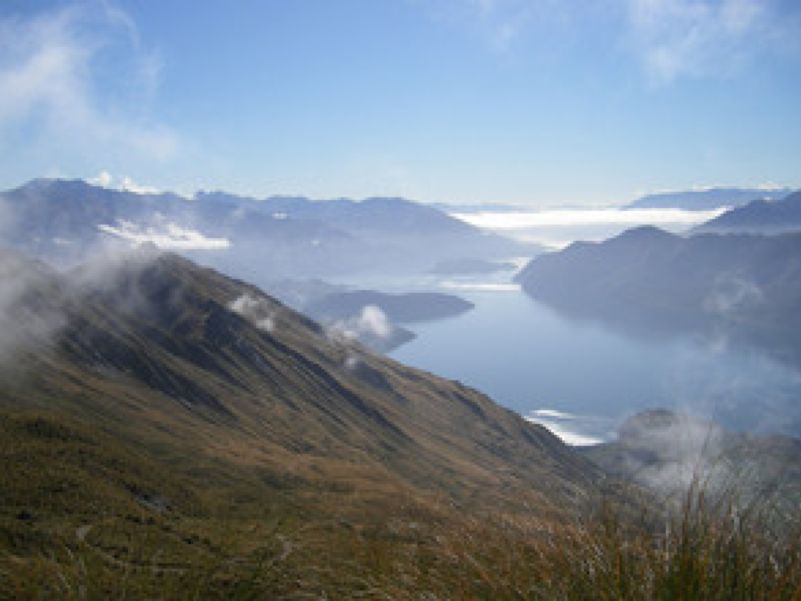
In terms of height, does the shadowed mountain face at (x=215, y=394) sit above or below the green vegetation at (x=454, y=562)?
below

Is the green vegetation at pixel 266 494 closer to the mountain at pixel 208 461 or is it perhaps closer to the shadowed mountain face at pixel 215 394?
the mountain at pixel 208 461

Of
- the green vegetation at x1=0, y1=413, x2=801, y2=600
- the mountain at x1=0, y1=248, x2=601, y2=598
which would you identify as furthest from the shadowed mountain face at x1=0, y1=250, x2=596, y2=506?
the green vegetation at x1=0, y1=413, x2=801, y2=600

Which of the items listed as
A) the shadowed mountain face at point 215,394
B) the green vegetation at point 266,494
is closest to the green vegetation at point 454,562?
the green vegetation at point 266,494

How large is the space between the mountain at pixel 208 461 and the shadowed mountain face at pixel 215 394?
563 mm

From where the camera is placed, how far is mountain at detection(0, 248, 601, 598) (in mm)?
4895

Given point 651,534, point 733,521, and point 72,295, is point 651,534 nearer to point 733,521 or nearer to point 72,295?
point 733,521

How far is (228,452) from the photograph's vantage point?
326ft

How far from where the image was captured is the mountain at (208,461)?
16.1 ft

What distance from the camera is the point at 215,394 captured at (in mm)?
142125

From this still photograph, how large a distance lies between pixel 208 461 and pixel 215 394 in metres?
55.1

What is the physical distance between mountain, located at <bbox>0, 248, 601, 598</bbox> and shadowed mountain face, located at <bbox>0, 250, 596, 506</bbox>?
56 cm

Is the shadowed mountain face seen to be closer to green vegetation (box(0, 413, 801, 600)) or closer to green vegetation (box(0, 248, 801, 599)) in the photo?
green vegetation (box(0, 248, 801, 599))

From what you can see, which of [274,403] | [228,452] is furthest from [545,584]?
[274,403]

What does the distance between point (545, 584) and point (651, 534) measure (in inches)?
40.9
